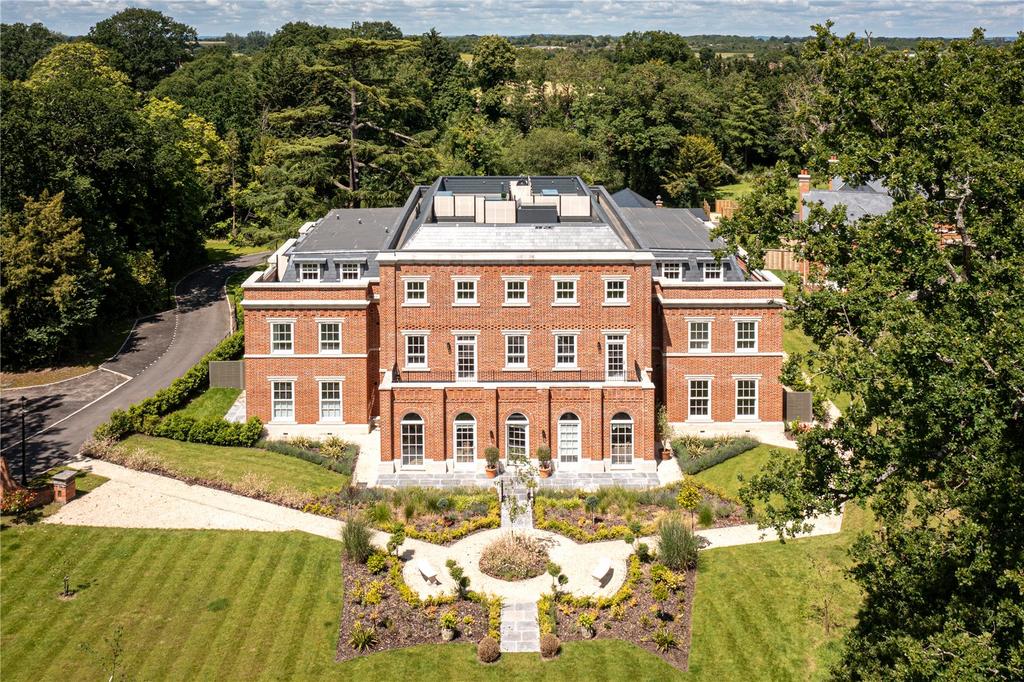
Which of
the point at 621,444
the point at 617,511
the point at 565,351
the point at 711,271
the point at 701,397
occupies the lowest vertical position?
the point at 617,511

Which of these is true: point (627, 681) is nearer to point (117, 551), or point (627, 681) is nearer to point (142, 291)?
point (117, 551)

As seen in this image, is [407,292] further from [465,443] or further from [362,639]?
[362,639]

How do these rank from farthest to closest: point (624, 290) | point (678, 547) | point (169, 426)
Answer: point (169, 426) → point (624, 290) → point (678, 547)

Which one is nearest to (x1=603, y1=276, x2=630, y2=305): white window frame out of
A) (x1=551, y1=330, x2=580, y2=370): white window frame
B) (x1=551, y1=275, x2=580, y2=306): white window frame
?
(x1=551, y1=275, x2=580, y2=306): white window frame

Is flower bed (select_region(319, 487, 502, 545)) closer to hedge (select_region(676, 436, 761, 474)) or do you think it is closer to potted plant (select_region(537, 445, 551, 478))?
potted plant (select_region(537, 445, 551, 478))

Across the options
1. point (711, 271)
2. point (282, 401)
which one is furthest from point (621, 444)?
point (282, 401)
